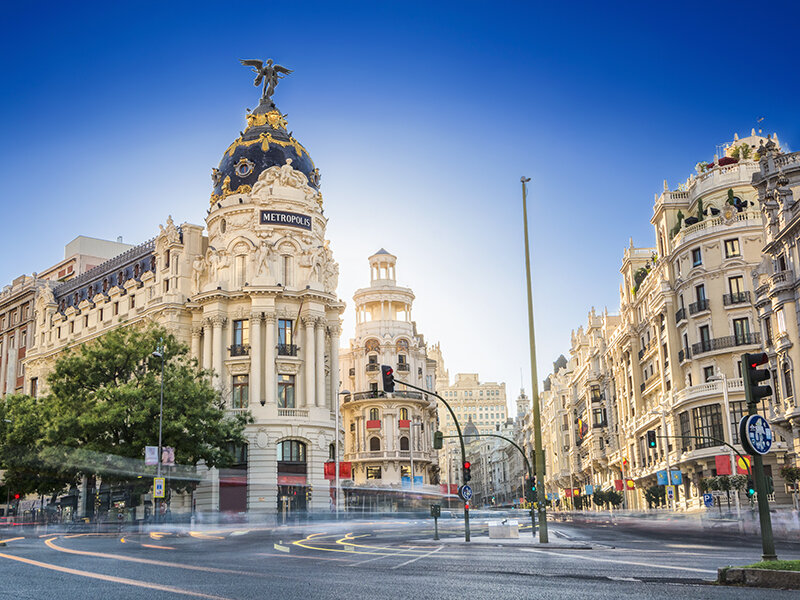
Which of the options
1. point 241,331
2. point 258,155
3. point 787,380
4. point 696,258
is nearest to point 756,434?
point 787,380

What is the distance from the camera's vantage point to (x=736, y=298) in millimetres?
57062

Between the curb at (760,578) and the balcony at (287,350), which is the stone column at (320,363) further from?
the curb at (760,578)

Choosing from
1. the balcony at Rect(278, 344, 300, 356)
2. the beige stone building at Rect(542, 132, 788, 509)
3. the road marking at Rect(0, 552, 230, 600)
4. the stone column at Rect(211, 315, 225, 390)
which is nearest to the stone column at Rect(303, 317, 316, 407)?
the balcony at Rect(278, 344, 300, 356)

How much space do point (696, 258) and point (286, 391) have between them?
30.7 m

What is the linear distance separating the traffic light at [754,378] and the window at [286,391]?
4949 cm

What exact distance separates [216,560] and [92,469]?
3067 cm

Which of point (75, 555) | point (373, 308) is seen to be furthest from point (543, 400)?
point (75, 555)

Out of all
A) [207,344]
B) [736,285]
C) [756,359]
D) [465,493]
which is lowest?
[465,493]

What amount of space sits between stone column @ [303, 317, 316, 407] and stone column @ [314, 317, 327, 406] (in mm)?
657

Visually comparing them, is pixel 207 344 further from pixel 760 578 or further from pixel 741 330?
pixel 760 578

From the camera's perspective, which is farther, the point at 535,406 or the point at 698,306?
the point at 698,306

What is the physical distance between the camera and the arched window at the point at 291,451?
60.5 m

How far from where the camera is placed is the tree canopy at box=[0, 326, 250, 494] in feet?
156

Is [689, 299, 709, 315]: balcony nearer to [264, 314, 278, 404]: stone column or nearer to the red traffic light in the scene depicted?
[264, 314, 278, 404]: stone column
